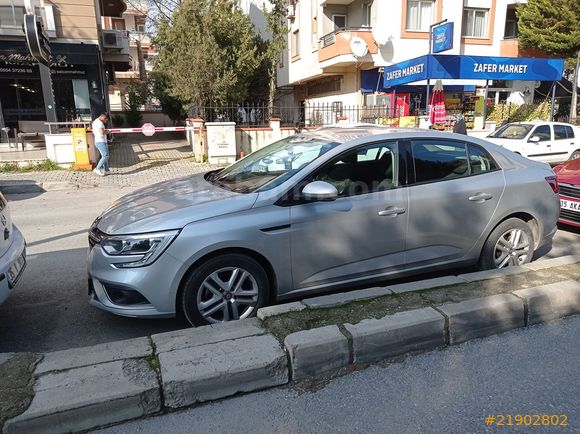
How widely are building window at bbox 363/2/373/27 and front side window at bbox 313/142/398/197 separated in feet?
67.0

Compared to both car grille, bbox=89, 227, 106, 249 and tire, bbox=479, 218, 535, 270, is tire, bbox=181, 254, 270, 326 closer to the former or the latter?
car grille, bbox=89, 227, 106, 249

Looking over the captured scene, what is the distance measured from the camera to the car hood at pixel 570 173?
654cm

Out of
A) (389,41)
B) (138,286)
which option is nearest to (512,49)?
(389,41)

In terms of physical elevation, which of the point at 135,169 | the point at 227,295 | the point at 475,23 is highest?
the point at 475,23

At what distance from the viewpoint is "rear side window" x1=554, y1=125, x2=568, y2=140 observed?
45.4 ft

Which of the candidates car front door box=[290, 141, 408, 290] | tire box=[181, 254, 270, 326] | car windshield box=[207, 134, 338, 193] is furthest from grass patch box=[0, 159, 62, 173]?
car front door box=[290, 141, 408, 290]

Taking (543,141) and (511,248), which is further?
(543,141)

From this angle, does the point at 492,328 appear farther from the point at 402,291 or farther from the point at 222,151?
the point at 222,151

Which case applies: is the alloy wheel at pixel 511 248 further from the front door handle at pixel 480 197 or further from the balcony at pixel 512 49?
the balcony at pixel 512 49

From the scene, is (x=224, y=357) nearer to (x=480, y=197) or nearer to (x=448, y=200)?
(x=448, y=200)

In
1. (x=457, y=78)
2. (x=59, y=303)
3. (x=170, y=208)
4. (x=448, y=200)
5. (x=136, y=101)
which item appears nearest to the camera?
(x=170, y=208)

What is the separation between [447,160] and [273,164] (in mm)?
1656

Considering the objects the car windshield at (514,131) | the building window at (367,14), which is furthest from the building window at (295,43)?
the car windshield at (514,131)

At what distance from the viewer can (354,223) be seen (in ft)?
12.7
